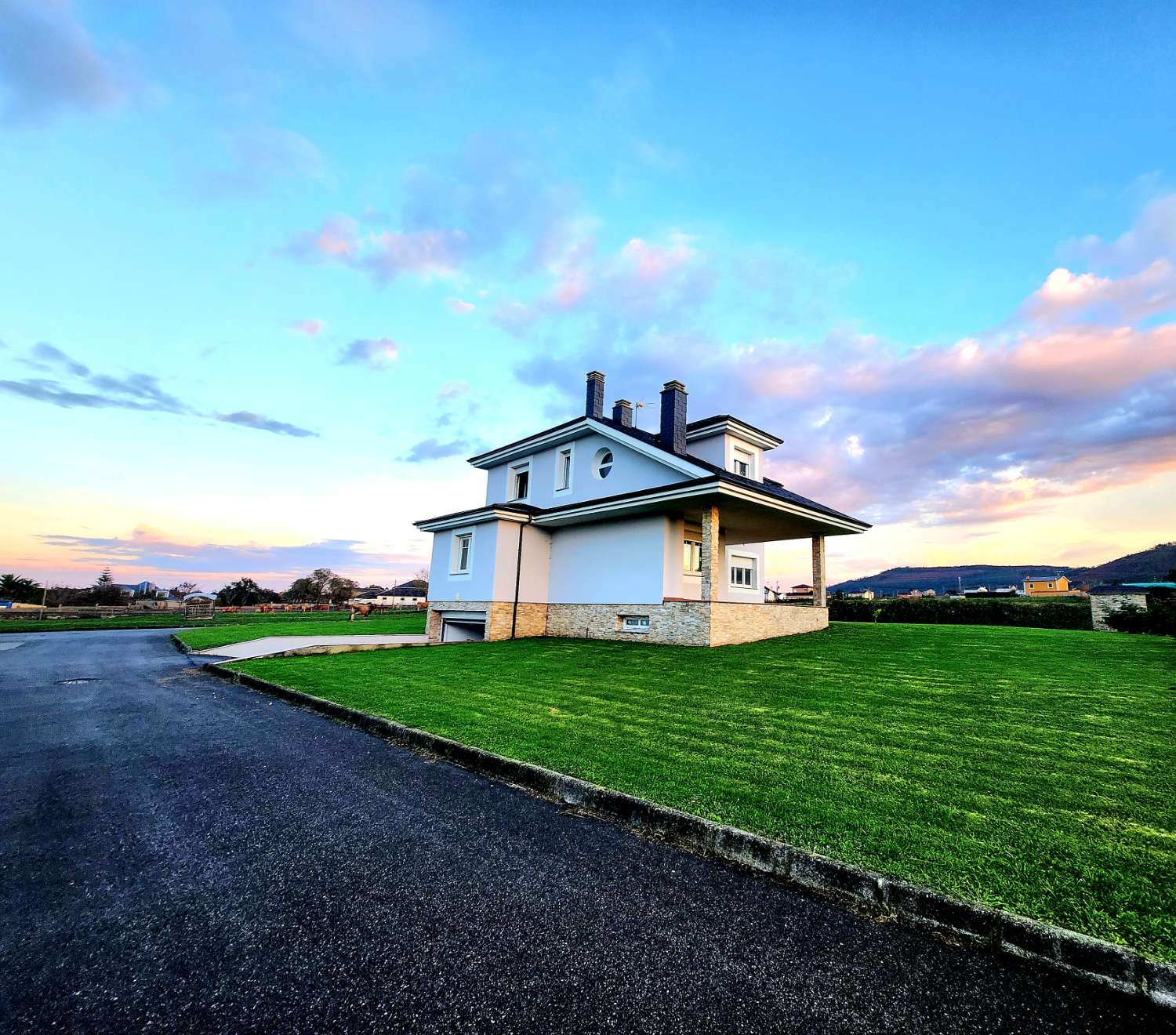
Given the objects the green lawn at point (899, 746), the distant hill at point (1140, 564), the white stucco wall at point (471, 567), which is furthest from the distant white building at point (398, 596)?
the distant hill at point (1140, 564)

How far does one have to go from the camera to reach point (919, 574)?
104m

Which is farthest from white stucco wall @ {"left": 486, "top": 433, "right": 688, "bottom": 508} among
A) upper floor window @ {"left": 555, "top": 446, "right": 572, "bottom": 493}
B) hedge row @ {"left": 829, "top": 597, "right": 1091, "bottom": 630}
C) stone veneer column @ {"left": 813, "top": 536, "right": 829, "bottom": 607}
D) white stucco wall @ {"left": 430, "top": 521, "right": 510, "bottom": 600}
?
hedge row @ {"left": 829, "top": 597, "right": 1091, "bottom": 630}

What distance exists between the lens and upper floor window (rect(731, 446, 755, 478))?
20.2 m

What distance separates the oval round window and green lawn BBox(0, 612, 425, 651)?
13216mm

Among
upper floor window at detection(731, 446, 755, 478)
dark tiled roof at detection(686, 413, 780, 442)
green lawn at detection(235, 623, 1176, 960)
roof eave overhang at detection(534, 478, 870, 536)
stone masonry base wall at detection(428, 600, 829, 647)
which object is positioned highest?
dark tiled roof at detection(686, 413, 780, 442)

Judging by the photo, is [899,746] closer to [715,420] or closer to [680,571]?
[680,571]

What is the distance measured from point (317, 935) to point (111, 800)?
348 centimetres

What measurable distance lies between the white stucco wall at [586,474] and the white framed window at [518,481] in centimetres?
22

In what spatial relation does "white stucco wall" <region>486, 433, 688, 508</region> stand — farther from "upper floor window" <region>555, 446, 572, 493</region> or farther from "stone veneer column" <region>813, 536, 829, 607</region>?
"stone veneer column" <region>813, 536, 829, 607</region>

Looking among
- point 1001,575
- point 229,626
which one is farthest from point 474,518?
point 1001,575

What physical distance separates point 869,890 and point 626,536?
44.9ft

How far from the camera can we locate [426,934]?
8.13 feet

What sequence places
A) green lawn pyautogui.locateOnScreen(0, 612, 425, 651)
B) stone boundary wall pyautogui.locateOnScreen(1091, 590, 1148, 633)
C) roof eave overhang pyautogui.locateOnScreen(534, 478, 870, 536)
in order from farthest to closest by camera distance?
green lawn pyautogui.locateOnScreen(0, 612, 425, 651) → stone boundary wall pyautogui.locateOnScreen(1091, 590, 1148, 633) → roof eave overhang pyautogui.locateOnScreen(534, 478, 870, 536)

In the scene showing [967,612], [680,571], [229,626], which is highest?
[680,571]
